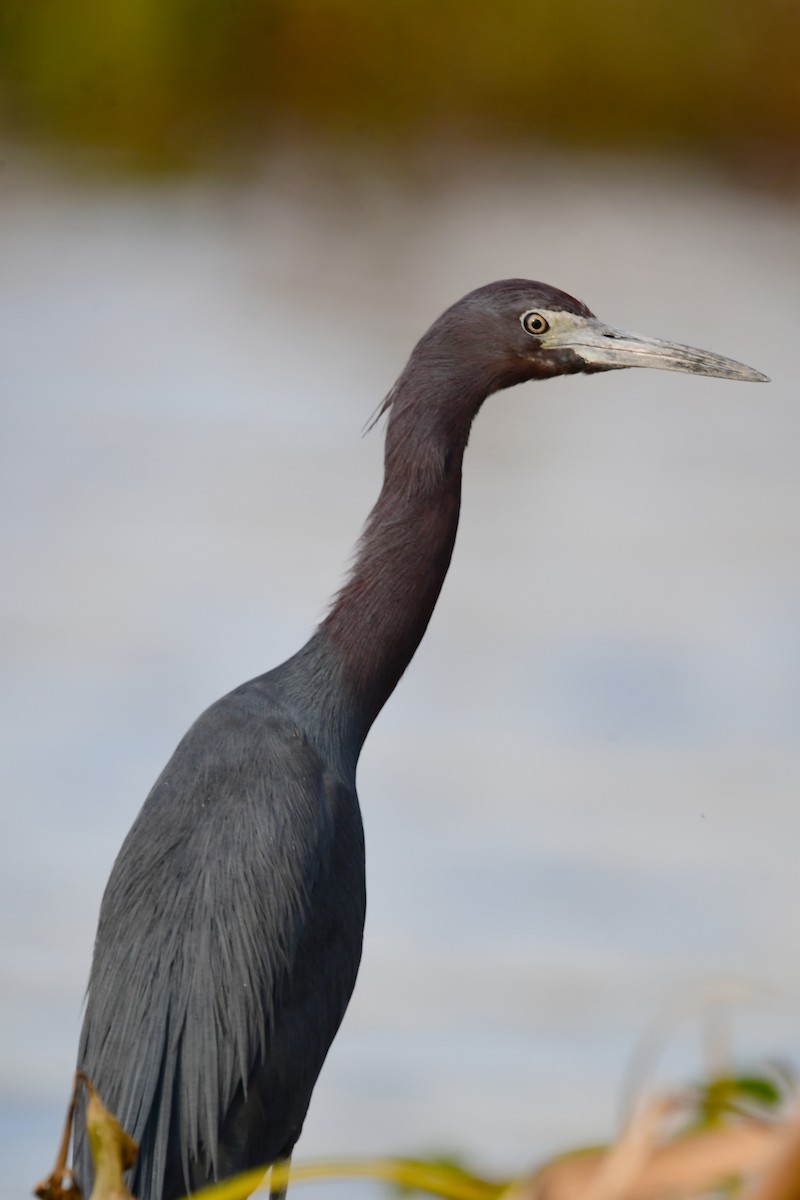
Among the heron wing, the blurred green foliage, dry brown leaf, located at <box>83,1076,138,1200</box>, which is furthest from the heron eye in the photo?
the blurred green foliage

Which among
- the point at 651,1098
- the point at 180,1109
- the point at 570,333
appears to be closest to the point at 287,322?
the point at 570,333

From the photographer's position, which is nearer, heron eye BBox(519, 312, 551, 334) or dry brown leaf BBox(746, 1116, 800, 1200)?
dry brown leaf BBox(746, 1116, 800, 1200)

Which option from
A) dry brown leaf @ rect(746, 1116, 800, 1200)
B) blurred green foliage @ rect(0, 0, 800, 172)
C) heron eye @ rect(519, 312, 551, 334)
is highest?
blurred green foliage @ rect(0, 0, 800, 172)

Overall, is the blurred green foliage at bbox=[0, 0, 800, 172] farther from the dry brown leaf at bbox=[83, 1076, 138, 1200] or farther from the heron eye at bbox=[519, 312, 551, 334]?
the dry brown leaf at bbox=[83, 1076, 138, 1200]

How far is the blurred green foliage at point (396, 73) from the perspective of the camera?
11.0 metres

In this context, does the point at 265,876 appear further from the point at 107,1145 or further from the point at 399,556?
the point at 107,1145

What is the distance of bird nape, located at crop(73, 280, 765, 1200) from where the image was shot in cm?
215

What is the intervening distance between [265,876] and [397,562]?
2.01 ft

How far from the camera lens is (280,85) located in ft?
41.4

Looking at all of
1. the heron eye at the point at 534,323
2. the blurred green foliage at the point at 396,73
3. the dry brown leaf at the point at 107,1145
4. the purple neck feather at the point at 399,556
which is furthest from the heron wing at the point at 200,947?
the blurred green foliage at the point at 396,73

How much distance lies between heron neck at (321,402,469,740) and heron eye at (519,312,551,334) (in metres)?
0.23

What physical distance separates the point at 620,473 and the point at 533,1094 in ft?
19.3

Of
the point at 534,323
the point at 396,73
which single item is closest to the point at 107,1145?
the point at 534,323

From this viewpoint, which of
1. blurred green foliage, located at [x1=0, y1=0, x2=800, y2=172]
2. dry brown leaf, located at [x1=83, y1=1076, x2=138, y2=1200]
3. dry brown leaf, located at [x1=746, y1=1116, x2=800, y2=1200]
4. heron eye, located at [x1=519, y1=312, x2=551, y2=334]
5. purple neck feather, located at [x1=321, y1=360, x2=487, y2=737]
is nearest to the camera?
dry brown leaf, located at [x1=746, y1=1116, x2=800, y2=1200]
